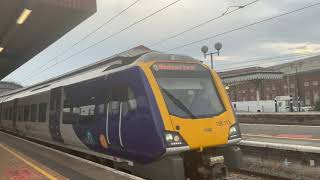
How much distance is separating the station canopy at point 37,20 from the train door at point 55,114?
278 centimetres

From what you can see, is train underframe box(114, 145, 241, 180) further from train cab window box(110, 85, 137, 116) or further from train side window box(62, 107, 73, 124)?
train side window box(62, 107, 73, 124)

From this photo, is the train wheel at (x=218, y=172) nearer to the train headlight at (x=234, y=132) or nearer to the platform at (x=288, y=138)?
the train headlight at (x=234, y=132)

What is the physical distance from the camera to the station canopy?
1508 cm

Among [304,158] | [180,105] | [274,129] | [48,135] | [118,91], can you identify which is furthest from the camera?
[274,129]

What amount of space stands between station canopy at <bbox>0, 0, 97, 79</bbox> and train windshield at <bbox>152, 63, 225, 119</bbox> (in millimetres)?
5830

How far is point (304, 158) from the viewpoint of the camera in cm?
1175

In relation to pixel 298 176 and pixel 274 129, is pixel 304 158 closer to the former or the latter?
pixel 298 176

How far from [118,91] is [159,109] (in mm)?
1633

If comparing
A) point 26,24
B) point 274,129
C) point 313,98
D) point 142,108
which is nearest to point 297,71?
point 313,98

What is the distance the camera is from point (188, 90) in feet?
33.8

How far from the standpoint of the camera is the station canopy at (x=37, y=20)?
1508 cm

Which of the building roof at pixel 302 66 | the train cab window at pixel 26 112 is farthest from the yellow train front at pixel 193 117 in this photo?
the building roof at pixel 302 66

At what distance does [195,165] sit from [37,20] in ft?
34.5

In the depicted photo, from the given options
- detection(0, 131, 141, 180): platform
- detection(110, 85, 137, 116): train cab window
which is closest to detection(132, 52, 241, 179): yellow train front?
detection(110, 85, 137, 116): train cab window
